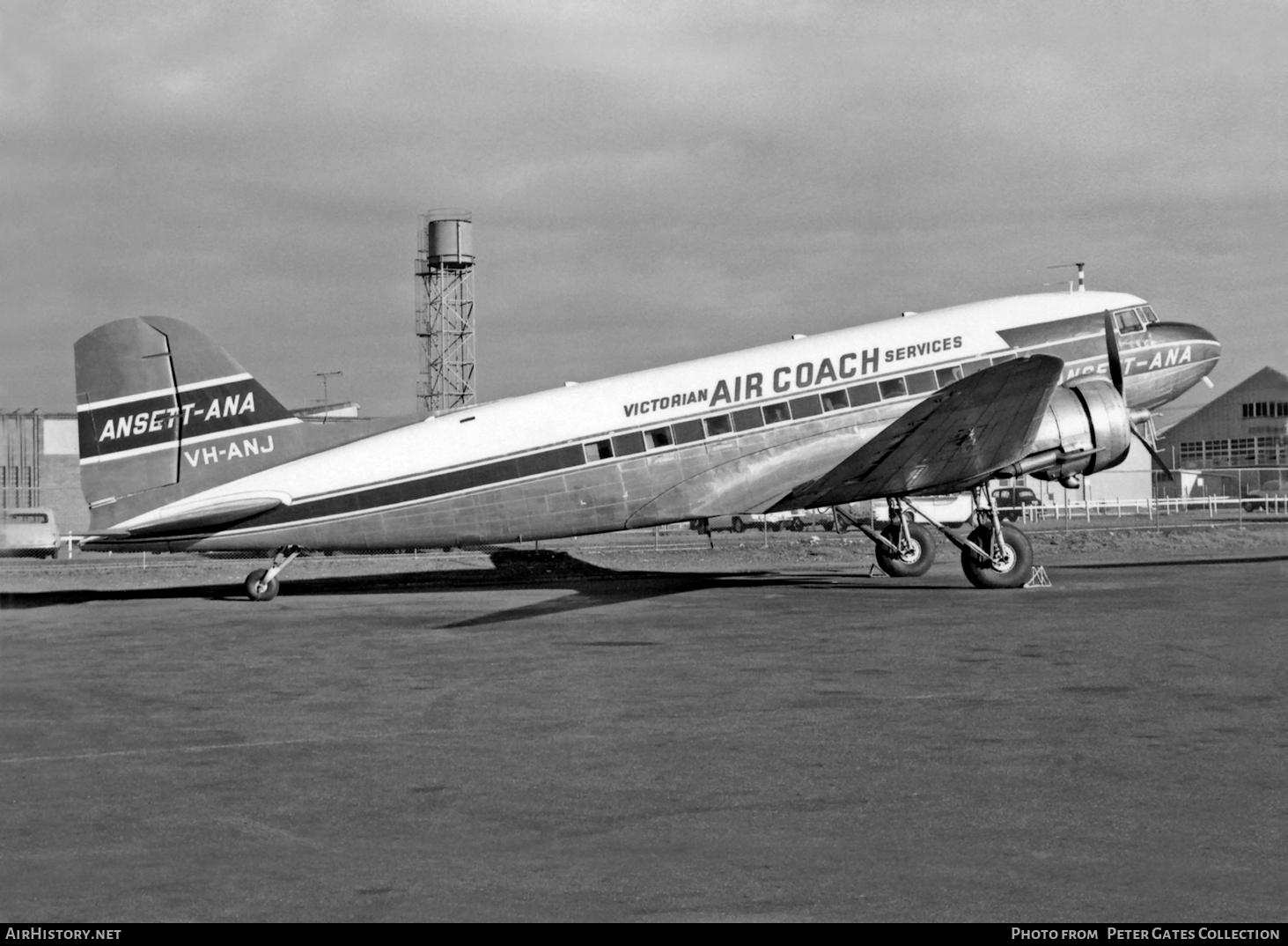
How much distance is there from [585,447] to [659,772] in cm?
1476

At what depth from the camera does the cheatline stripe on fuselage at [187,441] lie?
22750 millimetres

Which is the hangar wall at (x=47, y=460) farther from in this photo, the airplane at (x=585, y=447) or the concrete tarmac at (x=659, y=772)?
the concrete tarmac at (x=659, y=772)

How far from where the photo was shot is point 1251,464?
94938 millimetres

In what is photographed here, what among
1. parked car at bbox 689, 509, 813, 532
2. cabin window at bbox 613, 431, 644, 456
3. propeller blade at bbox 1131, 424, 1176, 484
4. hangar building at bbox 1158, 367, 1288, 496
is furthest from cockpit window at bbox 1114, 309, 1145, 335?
hangar building at bbox 1158, 367, 1288, 496

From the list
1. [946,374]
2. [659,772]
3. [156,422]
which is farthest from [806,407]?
[659,772]

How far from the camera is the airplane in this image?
2242 centimetres

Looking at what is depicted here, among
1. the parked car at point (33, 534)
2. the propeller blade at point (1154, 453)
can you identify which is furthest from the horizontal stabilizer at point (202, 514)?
the parked car at point (33, 534)

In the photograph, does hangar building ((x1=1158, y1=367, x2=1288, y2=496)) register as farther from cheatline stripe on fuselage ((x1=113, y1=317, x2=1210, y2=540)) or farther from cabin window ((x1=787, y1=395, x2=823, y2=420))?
cheatline stripe on fuselage ((x1=113, y1=317, x2=1210, y2=540))

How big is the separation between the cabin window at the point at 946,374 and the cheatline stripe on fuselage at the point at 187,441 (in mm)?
12033

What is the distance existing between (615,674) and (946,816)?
20.3 feet

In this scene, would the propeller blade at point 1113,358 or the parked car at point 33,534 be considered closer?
the propeller blade at point 1113,358

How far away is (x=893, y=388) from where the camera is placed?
24016mm

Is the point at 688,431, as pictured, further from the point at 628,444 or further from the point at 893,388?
the point at 893,388

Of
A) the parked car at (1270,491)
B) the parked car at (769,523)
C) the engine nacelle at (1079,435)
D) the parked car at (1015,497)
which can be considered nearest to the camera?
the engine nacelle at (1079,435)
